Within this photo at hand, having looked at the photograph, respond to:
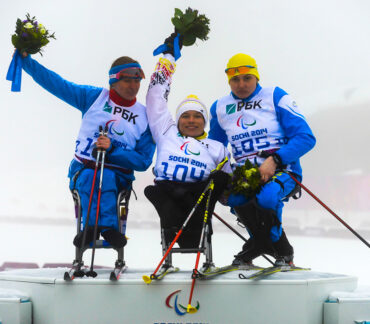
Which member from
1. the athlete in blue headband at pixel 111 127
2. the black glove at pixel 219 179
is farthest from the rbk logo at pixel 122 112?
the black glove at pixel 219 179

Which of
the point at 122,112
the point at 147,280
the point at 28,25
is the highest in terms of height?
the point at 28,25

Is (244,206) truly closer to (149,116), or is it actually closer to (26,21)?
(149,116)

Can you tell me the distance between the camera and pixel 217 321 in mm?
3514

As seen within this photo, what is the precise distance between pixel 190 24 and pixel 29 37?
1172 millimetres

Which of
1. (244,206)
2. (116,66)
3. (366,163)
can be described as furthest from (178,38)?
(366,163)

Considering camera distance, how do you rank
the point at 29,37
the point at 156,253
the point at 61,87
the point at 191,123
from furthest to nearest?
the point at 156,253 < the point at 61,87 < the point at 29,37 < the point at 191,123

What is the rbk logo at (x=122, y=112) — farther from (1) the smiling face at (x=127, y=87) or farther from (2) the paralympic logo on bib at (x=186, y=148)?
(2) the paralympic logo on bib at (x=186, y=148)

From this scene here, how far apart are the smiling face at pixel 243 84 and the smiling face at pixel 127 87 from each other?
704 millimetres

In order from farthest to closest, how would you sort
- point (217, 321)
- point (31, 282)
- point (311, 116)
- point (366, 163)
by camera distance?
point (366, 163) → point (311, 116) → point (31, 282) → point (217, 321)

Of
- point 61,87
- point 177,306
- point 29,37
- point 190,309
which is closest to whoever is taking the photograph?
point 190,309

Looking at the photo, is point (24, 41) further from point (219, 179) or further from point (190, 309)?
point (190, 309)

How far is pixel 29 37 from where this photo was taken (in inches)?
169

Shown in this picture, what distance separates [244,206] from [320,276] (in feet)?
2.16

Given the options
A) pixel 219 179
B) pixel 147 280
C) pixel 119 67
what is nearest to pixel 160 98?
pixel 119 67
